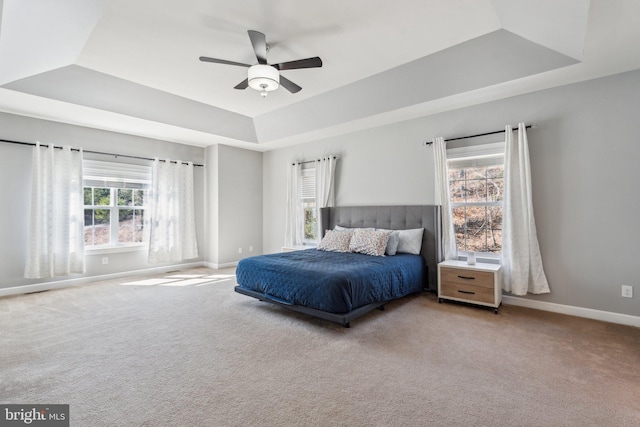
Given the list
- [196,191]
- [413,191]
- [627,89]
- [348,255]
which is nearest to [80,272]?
[196,191]

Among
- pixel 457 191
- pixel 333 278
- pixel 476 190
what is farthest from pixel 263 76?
pixel 476 190

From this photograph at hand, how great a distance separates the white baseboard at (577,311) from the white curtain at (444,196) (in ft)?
2.87

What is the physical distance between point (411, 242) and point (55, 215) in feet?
17.5

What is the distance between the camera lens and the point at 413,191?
471cm

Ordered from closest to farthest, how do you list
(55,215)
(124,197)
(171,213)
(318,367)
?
(318,367), (55,215), (124,197), (171,213)

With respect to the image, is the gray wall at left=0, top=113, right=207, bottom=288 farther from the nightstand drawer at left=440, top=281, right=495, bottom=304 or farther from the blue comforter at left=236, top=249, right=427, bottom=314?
the nightstand drawer at left=440, top=281, right=495, bottom=304

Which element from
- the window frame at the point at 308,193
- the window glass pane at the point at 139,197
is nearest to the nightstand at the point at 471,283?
the window frame at the point at 308,193

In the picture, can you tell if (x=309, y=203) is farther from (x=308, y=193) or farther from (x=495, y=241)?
(x=495, y=241)

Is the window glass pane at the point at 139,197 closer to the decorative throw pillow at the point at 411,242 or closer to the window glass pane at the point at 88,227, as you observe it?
the window glass pane at the point at 88,227

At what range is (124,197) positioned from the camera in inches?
218

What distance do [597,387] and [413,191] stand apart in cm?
309

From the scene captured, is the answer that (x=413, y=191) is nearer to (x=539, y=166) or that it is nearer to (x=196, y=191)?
(x=539, y=166)

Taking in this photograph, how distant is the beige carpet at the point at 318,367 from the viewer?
71.1 inches

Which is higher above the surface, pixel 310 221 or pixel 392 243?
pixel 310 221
